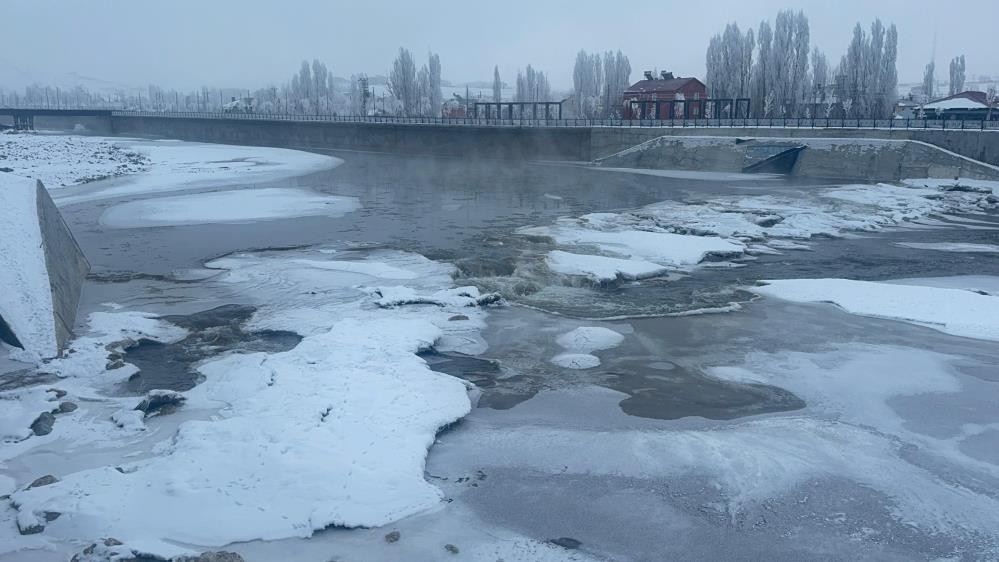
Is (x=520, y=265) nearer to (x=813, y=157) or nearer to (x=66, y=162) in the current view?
(x=813, y=157)

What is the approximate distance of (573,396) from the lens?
398 inches

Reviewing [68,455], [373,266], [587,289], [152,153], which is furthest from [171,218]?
[152,153]

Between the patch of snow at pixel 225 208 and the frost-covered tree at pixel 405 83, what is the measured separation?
58046 mm

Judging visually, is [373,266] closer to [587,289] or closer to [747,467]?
[587,289]

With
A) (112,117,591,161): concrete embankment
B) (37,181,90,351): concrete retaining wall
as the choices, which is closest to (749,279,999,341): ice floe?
(37,181,90,351): concrete retaining wall

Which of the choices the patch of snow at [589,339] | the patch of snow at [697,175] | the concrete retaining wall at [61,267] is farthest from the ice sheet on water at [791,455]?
the patch of snow at [697,175]

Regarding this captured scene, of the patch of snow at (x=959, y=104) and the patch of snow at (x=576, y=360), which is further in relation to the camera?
the patch of snow at (x=959, y=104)

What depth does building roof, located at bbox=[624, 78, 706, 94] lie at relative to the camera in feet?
208

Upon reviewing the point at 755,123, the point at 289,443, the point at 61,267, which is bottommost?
the point at 289,443

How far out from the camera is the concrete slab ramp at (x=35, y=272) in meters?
11.1

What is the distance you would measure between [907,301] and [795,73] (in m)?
50.1

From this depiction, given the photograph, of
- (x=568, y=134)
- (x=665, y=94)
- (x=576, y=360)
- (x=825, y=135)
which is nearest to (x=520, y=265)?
(x=576, y=360)

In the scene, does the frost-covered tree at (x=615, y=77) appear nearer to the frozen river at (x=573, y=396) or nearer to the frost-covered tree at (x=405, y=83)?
the frost-covered tree at (x=405, y=83)

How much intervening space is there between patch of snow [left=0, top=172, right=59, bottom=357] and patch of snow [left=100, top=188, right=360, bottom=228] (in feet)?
35.4
